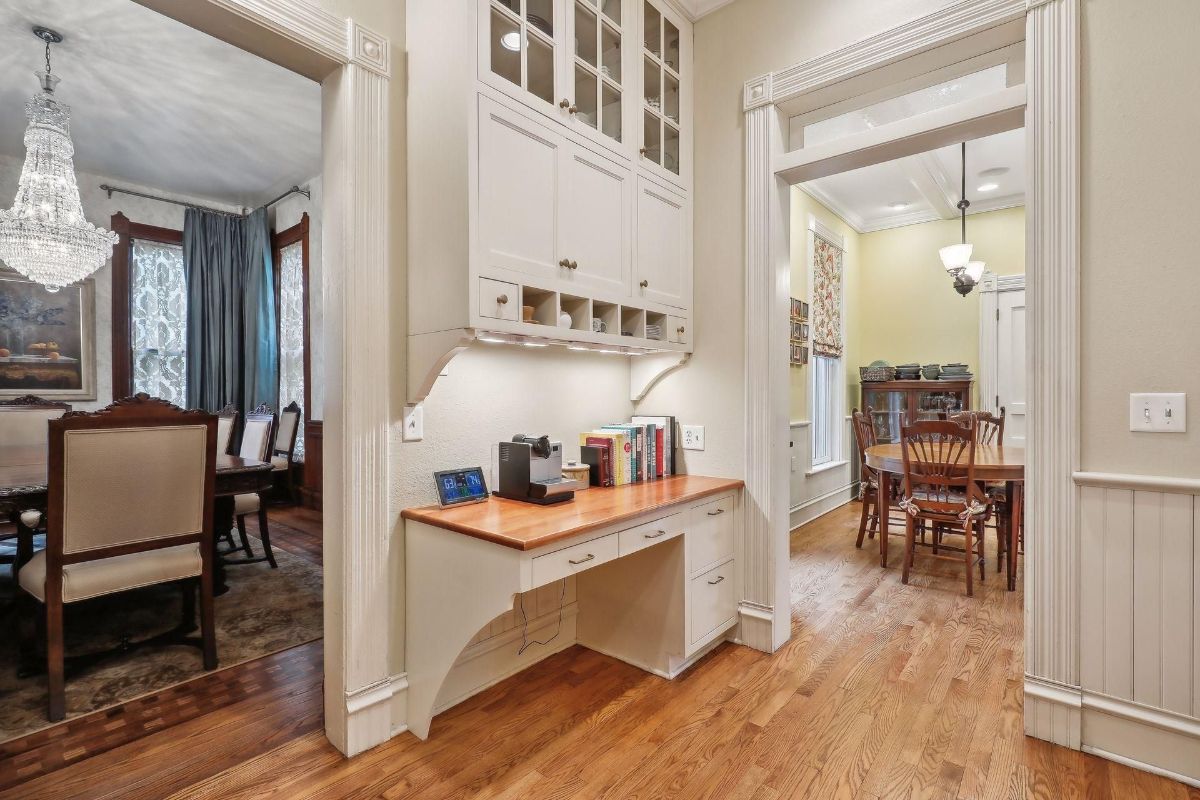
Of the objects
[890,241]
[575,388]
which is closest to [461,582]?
[575,388]

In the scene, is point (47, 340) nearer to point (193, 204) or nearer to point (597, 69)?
point (193, 204)

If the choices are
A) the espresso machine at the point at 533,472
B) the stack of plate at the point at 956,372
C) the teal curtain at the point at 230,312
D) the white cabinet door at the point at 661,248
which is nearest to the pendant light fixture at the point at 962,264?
the stack of plate at the point at 956,372

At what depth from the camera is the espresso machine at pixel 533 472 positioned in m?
2.13

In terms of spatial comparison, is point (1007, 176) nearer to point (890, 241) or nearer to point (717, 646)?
point (890, 241)

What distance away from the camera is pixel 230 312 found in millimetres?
5965

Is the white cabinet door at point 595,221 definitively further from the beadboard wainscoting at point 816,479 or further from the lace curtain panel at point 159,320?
the lace curtain panel at point 159,320

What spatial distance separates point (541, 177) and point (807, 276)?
12.3 ft

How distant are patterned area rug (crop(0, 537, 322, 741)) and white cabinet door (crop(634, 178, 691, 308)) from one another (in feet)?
7.73

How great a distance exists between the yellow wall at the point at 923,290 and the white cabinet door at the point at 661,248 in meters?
4.09

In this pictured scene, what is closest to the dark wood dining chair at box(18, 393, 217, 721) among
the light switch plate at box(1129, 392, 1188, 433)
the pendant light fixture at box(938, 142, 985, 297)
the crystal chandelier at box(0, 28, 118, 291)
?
the crystal chandelier at box(0, 28, 118, 291)

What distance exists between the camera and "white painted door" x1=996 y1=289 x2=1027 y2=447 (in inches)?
216

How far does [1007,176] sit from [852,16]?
3.60 meters

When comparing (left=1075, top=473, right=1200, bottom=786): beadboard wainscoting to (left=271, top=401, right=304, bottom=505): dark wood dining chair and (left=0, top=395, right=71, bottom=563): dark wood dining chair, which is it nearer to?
(left=271, top=401, right=304, bottom=505): dark wood dining chair

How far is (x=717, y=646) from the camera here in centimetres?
263
